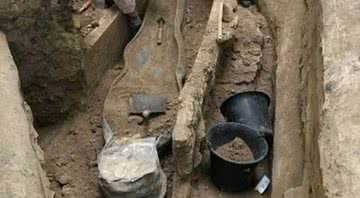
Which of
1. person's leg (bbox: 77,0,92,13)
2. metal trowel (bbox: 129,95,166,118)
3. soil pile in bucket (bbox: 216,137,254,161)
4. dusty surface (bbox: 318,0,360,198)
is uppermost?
dusty surface (bbox: 318,0,360,198)

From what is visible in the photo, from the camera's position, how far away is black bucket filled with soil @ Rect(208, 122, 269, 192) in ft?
15.3

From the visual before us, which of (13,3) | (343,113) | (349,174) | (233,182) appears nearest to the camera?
(349,174)

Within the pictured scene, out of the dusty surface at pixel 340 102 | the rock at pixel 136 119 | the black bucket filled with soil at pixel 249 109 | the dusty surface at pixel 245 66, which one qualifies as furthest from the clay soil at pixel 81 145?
the dusty surface at pixel 340 102

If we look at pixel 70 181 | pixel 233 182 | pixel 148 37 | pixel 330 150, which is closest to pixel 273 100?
pixel 233 182

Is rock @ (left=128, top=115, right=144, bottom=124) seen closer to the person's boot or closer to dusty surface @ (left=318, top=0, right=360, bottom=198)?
the person's boot

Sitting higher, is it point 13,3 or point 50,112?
point 13,3

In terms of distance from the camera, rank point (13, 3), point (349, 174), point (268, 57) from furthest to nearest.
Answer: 1. point (268, 57)
2. point (13, 3)
3. point (349, 174)

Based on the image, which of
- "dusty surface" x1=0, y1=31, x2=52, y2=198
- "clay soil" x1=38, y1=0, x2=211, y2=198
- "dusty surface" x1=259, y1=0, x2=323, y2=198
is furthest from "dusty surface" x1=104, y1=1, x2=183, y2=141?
"dusty surface" x1=0, y1=31, x2=52, y2=198

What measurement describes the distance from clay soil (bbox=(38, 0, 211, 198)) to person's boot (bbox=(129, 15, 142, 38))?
0.39m

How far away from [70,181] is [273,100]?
176 centimetres

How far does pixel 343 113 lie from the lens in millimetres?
3393

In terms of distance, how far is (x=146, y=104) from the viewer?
538 cm

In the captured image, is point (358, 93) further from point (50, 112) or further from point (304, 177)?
point (50, 112)

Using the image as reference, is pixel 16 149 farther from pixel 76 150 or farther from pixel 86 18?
pixel 86 18
